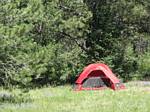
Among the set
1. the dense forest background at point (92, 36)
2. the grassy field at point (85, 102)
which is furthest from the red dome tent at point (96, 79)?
the dense forest background at point (92, 36)

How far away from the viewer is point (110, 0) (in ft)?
87.9

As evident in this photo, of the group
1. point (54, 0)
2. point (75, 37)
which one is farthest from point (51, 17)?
point (75, 37)

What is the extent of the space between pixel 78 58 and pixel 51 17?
350 cm

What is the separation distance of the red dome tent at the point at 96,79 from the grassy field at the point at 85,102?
922 mm

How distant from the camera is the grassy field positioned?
1543cm

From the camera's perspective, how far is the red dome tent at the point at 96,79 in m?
22.4

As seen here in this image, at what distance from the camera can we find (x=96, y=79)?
2284 cm

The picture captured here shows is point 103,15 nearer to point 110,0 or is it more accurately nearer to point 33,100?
point 110,0

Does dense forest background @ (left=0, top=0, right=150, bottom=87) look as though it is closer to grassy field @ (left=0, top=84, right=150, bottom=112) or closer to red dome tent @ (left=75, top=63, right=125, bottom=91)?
red dome tent @ (left=75, top=63, right=125, bottom=91)

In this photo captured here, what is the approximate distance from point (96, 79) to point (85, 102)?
220 inches

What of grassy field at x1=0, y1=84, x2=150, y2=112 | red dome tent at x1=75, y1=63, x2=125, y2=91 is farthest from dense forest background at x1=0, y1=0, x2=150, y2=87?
grassy field at x1=0, y1=84, x2=150, y2=112

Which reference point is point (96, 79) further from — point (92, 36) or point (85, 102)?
point (85, 102)

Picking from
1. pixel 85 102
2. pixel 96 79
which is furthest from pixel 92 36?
pixel 85 102

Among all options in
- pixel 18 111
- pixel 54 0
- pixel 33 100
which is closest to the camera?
pixel 18 111
